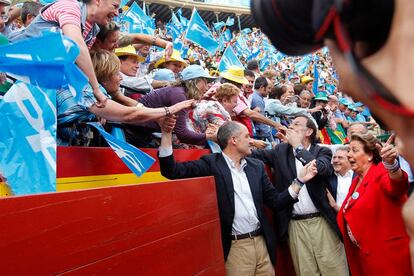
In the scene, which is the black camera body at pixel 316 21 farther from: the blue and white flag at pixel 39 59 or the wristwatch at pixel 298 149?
the wristwatch at pixel 298 149

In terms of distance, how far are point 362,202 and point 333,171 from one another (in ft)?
4.63

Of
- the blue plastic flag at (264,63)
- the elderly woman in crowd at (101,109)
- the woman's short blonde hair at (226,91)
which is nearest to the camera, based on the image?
the elderly woman in crowd at (101,109)

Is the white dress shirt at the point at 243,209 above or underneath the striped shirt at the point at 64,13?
underneath

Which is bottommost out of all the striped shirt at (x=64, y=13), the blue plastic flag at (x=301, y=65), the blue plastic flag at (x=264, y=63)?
the striped shirt at (x=64, y=13)

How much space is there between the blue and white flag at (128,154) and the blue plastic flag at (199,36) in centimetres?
607

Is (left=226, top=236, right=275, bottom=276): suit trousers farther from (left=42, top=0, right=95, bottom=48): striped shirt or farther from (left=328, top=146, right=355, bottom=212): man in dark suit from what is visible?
(left=42, top=0, right=95, bottom=48): striped shirt

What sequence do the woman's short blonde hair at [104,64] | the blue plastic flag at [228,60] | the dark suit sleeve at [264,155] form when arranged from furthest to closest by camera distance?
the blue plastic flag at [228,60]
the dark suit sleeve at [264,155]
the woman's short blonde hair at [104,64]

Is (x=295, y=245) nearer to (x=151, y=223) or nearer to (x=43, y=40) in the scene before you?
(x=151, y=223)

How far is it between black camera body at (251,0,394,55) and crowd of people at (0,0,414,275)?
65.2 inches

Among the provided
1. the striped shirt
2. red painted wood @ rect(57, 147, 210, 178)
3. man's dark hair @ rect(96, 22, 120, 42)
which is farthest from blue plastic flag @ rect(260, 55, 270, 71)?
the striped shirt

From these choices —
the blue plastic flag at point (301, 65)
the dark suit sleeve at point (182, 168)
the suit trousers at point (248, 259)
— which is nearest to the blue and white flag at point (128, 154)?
the dark suit sleeve at point (182, 168)

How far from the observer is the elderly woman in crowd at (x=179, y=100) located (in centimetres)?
375

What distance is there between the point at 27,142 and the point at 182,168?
1.57 m

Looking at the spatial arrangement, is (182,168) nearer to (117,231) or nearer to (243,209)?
(243,209)
